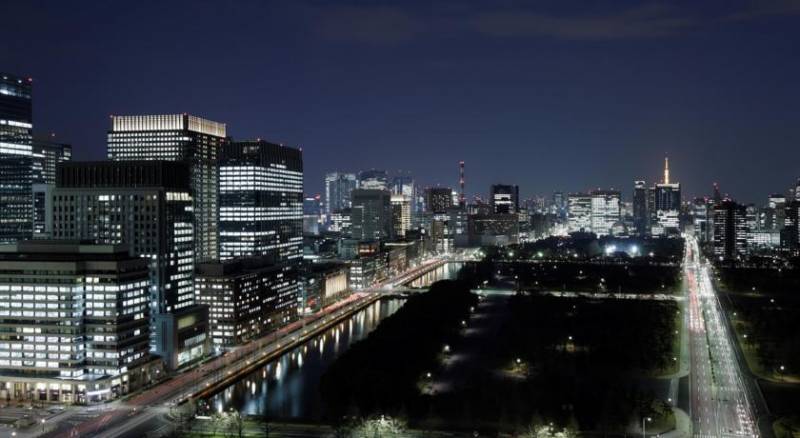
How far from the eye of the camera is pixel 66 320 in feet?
83.3

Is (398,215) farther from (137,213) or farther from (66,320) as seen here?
(66,320)

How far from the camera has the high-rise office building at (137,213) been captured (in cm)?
3114

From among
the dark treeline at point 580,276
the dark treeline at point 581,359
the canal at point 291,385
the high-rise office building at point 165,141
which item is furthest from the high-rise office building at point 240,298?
the dark treeline at point 580,276

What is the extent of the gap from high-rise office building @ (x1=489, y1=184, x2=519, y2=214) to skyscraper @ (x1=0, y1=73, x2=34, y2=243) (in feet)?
282

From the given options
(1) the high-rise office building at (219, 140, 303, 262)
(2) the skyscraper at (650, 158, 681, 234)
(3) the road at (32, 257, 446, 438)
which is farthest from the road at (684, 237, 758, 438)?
(2) the skyscraper at (650, 158, 681, 234)

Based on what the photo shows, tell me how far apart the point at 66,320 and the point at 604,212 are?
132256mm

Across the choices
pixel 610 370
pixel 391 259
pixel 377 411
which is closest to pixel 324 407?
pixel 377 411

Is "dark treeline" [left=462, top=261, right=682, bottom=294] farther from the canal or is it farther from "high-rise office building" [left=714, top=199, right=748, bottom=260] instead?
the canal

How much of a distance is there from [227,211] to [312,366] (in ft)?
67.8

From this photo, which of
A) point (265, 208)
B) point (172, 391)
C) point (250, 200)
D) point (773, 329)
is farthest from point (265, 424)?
point (265, 208)

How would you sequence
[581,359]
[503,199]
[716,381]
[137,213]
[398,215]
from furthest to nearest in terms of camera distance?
[503,199] < [398,215] < [137,213] < [581,359] < [716,381]

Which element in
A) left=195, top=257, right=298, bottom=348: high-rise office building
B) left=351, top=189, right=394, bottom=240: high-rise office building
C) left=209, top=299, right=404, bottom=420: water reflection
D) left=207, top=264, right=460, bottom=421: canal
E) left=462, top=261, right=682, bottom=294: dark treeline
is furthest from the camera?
left=351, top=189, right=394, bottom=240: high-rise office building

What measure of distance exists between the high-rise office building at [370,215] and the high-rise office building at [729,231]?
127ft

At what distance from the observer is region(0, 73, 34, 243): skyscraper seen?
45.4 meters
